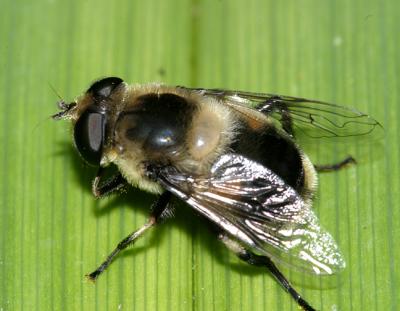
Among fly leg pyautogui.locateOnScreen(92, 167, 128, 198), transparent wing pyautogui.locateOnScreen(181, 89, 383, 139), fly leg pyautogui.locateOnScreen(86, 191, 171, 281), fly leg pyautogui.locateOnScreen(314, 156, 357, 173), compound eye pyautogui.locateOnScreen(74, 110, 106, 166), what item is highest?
transparent wing pyautogui.locateOnScreen(181, 89, 383, 139)

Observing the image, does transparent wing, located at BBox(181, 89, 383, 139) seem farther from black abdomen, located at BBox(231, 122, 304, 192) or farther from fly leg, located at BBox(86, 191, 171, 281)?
fly leg, located at BBox(86, 191, 171, 281)

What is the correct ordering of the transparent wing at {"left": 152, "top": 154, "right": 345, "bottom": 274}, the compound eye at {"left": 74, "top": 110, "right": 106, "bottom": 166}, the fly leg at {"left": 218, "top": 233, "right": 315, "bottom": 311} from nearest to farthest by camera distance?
the transparent wing at {"left": 152, "top": 154, "right": 345, "bottom": 274} → the compound eye at {"left": 74, "top": 110, "right": 106, "bottom": 166} → the fly leg at {"left": 218, "top": 233, "right": 315, "bottom": 311}

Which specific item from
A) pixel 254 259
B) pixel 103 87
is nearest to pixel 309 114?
pixel 254 259

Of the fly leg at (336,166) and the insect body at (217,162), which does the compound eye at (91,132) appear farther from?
the fly leg at (336,166)

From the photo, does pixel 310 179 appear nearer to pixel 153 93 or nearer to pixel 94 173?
pixel 153 93

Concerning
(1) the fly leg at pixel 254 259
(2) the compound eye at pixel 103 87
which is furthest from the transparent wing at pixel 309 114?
(1) the fly leg at pixel 254 259

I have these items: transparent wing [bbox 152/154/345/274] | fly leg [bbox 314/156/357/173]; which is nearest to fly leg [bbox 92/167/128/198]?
transparent wing [bbox 152/154/345/274]

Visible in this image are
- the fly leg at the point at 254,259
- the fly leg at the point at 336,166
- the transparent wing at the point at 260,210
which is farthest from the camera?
the fly leg at the point at 336,166
